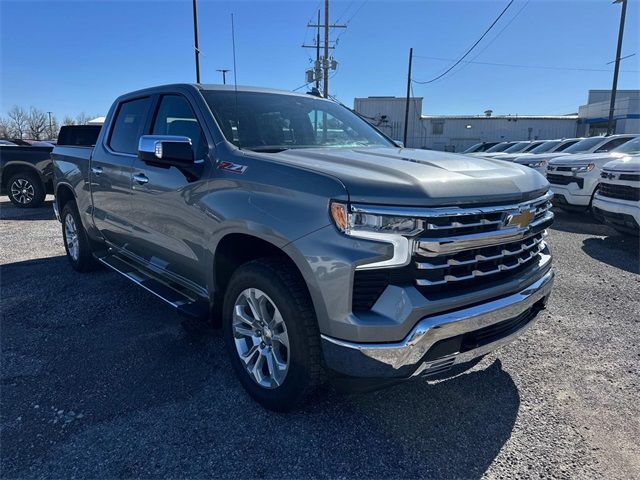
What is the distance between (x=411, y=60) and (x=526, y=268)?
108 feet

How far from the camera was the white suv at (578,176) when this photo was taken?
873cm

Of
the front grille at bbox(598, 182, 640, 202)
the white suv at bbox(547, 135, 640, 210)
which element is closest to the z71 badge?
the front grille at bbox(598, 182, 640, 202)


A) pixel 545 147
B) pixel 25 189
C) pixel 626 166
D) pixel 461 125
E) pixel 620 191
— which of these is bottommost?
pixel 25 189

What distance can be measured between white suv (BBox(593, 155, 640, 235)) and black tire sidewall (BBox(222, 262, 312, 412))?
229 inches

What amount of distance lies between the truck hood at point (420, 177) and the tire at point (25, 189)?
33.5 feet

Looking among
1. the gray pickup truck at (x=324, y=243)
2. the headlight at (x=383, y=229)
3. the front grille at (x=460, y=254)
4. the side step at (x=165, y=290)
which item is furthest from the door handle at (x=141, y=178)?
the front grille at (x=460, y=254)

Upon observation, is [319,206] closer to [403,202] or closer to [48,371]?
[403,202]

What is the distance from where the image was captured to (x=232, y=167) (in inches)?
106

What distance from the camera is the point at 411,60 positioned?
32312 mm

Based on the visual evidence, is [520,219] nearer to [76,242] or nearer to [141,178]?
[141,178]

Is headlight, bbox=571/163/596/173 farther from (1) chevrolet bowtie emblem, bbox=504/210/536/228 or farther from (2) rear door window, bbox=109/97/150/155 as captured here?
(2) rear door window, bbox=109/97/150/155

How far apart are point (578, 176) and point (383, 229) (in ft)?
27.8

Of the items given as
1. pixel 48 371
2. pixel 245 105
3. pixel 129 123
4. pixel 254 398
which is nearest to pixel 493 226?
pixel 254 398

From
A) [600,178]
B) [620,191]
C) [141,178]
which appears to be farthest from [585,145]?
[141,178]
